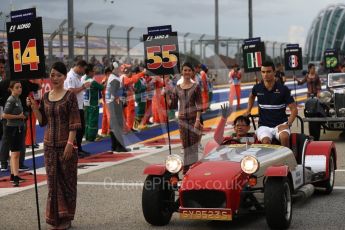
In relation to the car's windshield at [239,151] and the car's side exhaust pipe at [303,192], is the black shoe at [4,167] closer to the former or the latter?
the car's windshield at [239,151]

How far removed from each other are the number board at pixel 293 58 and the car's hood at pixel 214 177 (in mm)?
19174

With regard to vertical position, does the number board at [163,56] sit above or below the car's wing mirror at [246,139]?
above

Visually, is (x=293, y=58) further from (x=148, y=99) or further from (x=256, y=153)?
(x=256, y=153)

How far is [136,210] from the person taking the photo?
8781 millimetres

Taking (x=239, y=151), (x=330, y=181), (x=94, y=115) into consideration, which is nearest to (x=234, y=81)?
(x=94, y=115)

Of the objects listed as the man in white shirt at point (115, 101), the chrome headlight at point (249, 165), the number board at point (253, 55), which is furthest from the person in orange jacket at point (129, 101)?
the chrome headlight at point (249, 165)

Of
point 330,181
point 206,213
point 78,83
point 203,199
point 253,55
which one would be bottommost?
point 330,181

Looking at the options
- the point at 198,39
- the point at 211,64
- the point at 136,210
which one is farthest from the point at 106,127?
the point at 211,64

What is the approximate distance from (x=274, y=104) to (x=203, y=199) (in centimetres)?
244

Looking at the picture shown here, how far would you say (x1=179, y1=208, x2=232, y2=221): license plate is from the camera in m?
7.13

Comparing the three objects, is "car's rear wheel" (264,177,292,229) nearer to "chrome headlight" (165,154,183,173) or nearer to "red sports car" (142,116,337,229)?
"red sports car" (142,116,337,229)

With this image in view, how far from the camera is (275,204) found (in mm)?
7344

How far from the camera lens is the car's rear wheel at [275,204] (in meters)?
7.34

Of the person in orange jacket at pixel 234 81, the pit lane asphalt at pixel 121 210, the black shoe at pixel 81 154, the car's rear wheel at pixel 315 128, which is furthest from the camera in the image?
→ the person in orange jacket at pixel 234 81
